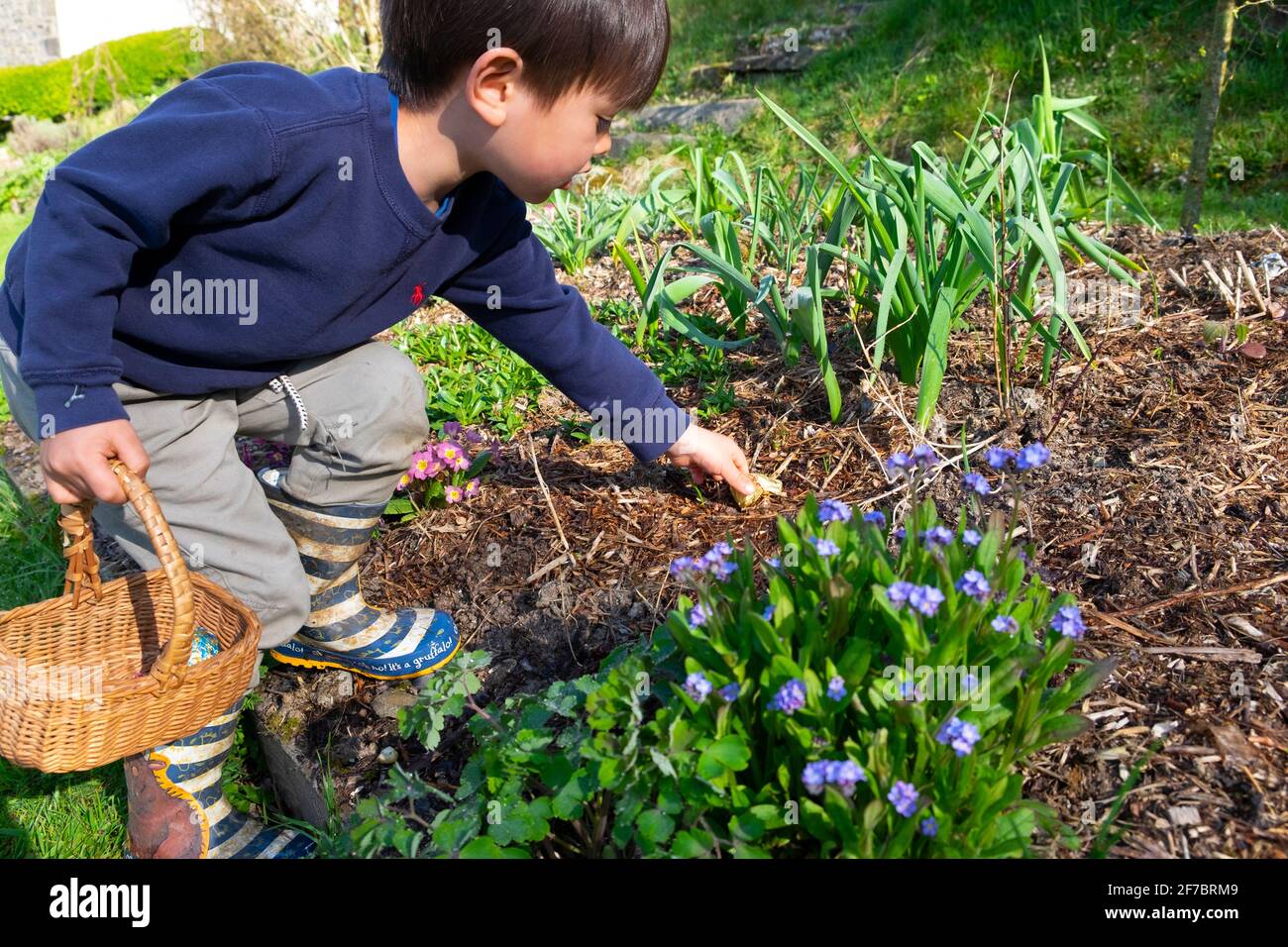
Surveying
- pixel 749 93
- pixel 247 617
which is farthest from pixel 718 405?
pixel 749 93

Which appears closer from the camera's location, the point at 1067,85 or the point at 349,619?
the point at 349,619

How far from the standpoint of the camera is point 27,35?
1399 cm

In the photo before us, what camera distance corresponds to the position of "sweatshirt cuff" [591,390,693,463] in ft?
7.69

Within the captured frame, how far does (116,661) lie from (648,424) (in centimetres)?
122

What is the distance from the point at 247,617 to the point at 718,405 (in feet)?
4.34

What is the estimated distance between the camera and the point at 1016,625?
140 cm

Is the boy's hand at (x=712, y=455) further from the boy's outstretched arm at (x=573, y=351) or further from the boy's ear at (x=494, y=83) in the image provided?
the boy's ear at (x=494, y=83)

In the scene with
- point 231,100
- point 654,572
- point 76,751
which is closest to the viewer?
point 76,751

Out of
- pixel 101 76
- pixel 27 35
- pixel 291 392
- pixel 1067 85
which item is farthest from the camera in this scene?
pixel 27 35

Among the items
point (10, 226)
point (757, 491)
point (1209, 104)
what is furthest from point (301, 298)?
point (10, 226)

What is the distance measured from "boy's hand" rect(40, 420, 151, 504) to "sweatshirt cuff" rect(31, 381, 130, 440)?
13 millimetres

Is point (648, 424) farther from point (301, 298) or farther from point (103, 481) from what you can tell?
point (103, 481)

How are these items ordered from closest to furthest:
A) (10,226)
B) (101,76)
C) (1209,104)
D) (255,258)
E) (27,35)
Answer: (255,258)
(1209,104)
(10,226)
(101,76)
(27,35)

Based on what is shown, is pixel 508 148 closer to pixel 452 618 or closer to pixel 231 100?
pixel 231 100
